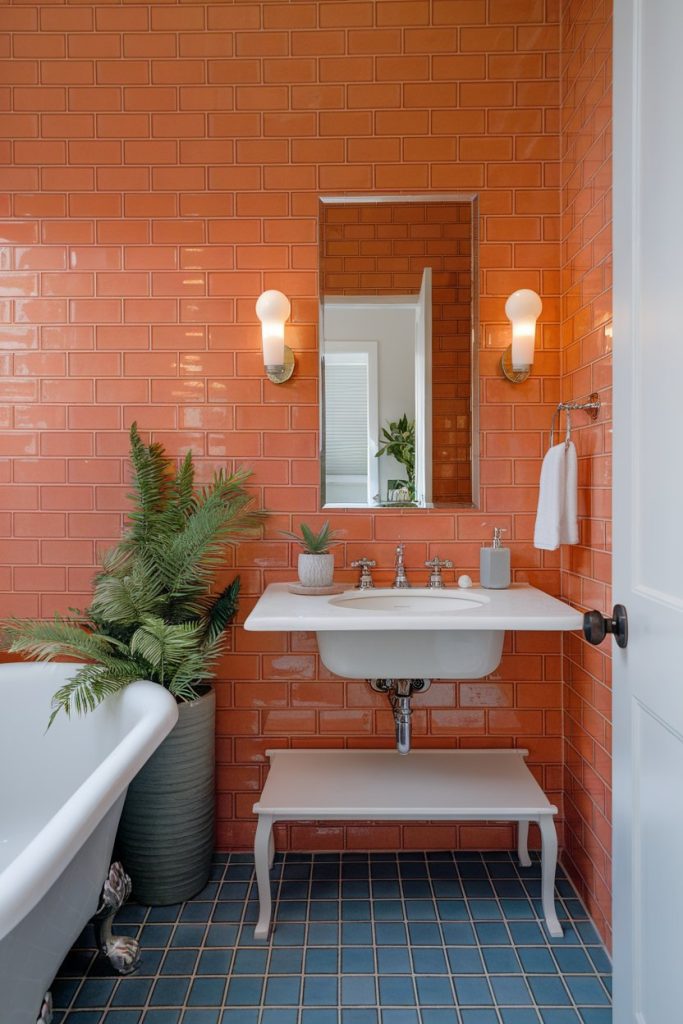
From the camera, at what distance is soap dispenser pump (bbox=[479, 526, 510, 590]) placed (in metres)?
2.12

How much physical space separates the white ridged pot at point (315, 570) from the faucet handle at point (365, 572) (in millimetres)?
147

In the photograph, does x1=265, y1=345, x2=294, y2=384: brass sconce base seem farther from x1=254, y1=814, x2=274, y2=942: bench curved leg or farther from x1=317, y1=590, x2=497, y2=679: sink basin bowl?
x1=254, y1=814, x2=274, y2=942: bench curved leg

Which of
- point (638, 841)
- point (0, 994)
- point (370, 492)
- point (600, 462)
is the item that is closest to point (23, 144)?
point (370, 492)

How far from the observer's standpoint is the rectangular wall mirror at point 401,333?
7.41ft

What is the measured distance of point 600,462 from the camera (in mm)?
1881

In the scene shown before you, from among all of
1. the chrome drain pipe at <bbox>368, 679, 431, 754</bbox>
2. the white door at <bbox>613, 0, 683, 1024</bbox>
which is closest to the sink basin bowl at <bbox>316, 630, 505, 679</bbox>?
the chrome drain pipe at <bbox>368, 679, 431, 754</bbox>

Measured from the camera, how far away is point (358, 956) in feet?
5.85

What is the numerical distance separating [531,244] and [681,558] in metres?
1.55

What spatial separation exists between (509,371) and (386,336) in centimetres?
42

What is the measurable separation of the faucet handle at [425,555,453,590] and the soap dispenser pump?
0.42 feet

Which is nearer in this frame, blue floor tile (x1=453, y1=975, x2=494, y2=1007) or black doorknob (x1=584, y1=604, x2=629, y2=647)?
black doorknob (x1=584, y1=604, x2=629, y2=647)

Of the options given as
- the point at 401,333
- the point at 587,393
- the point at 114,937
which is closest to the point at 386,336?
the point at 401,333

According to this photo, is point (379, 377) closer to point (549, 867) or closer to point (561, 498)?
point (561, 498)

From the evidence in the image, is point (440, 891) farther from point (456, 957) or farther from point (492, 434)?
point (492, 434)
